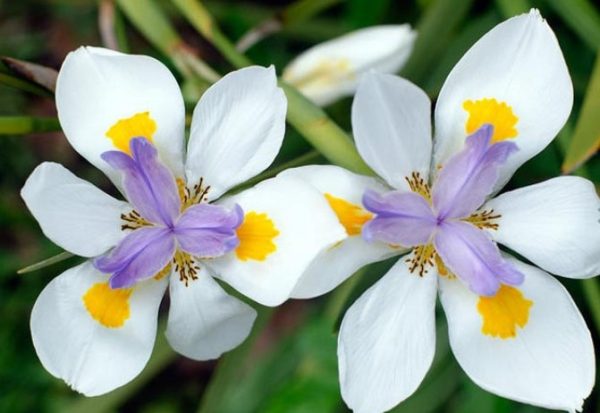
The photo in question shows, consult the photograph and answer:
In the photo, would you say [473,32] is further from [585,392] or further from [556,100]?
[585,392]

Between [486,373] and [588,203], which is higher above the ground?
[588,203]

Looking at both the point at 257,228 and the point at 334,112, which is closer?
the point at 257,228

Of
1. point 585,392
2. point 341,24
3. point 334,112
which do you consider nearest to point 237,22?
point 341,24

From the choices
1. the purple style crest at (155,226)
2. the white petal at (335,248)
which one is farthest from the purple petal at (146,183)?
the white petal at (335,248)

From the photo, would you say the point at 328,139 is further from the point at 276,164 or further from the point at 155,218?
the point at 276,164

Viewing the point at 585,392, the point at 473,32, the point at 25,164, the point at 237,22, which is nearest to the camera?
the point at 585,392

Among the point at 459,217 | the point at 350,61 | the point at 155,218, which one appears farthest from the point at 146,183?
the point at 350,61
